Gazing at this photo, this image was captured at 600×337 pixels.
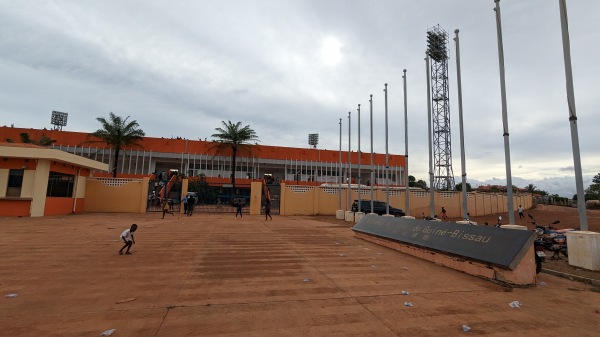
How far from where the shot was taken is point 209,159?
4884cm

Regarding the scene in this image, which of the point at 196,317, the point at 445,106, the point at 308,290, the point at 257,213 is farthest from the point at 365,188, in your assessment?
the point at 445,106

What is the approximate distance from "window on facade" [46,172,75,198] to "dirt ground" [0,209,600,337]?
1505 centimetres

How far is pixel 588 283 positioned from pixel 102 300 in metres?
9.65

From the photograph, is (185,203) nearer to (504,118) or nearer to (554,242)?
(504,118)

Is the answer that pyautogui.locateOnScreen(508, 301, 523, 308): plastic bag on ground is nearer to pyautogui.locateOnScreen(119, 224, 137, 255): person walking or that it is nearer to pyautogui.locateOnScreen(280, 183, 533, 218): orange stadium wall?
pyautogui.locateOnScreen(119, 224, 137, 255): person walking

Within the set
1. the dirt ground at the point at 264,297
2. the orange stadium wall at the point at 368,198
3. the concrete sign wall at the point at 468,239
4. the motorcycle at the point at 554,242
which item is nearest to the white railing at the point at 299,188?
the orange stadium wall at the point at 368,198

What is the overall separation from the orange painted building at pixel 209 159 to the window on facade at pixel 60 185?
19.3 metres

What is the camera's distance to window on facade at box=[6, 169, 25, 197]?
789 inches

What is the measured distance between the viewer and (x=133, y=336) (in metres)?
3.74

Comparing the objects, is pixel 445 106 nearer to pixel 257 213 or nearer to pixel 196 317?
pixel 257 213

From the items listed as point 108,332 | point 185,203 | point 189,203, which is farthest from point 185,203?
point 108,332

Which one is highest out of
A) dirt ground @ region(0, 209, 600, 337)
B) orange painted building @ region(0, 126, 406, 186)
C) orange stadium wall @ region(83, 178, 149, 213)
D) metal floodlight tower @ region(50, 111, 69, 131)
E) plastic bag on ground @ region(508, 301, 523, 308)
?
metal floodlight tower @ region(50, 111, 69, 131)

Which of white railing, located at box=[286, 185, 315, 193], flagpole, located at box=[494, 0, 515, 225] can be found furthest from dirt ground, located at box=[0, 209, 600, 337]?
white railing, located at box=[286, 185, 315, 193]

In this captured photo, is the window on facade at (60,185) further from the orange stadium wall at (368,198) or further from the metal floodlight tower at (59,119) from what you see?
the metal floodlight tower at (59,119)
